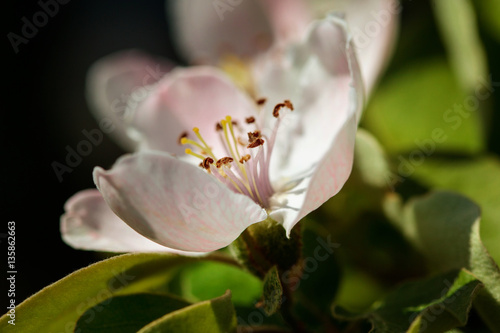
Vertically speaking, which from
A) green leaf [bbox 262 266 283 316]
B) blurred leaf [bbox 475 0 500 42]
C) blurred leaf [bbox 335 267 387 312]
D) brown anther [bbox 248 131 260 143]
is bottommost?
blurred leaf [bbox 335 267 387 312]

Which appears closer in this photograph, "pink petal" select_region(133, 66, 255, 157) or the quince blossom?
the quince blossom

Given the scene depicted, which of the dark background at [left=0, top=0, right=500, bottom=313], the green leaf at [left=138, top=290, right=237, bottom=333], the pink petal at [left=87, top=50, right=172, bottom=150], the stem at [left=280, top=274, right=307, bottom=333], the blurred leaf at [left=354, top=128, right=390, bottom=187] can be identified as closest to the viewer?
the green leaf at [left=138, top=290, right=237, bottom=333]

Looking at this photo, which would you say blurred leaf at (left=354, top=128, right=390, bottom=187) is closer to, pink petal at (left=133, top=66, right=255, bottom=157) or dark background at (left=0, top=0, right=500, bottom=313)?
pink petal at (left=133, top=66, right=255, bottom=157)

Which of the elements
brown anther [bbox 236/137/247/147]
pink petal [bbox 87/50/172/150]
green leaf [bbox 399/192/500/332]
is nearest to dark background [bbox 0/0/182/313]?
pink petal [bbox 87/50/172/150]

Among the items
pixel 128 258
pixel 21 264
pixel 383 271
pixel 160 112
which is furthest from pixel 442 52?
pixel 21 264

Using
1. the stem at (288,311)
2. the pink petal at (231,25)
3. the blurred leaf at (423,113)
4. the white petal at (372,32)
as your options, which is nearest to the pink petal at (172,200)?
the stem at (288,311)

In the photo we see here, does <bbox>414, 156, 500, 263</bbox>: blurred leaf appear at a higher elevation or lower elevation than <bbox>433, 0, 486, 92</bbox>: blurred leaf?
lower

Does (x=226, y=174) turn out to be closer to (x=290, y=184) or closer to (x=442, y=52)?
(x=290, y=184)

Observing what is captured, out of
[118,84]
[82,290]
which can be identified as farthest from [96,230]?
[118,84]
